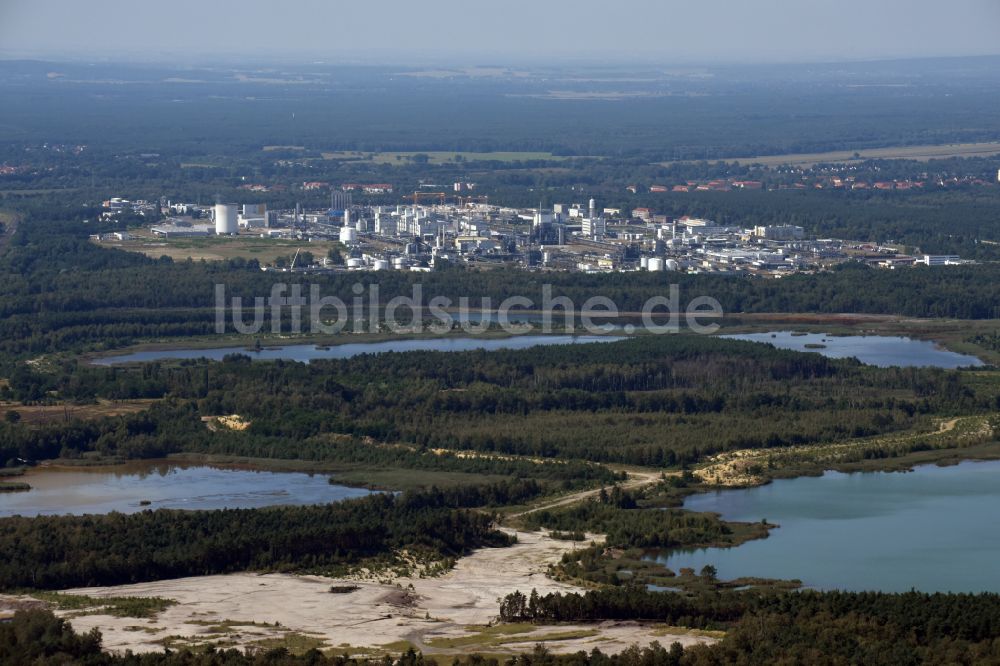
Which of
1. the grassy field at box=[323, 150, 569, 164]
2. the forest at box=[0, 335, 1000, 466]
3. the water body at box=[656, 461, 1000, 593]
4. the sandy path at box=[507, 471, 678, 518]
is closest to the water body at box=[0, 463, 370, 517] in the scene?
the forest at box=[0, 335, 1000, 466]

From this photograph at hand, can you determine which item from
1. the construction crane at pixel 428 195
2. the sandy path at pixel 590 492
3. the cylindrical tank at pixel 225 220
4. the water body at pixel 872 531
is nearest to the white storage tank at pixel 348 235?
the cylindrical tank at pixel 225 220

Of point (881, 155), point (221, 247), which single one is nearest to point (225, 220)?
point (221, 247)

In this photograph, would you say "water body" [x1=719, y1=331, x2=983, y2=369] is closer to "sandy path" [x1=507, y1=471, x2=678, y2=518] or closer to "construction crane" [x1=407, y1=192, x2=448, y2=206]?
"sandy path" [x1=507, y1=471, x2=678, y2=518]

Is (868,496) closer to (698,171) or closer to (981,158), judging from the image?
(698,171)

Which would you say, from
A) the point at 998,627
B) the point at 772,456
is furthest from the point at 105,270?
the point at 998,627

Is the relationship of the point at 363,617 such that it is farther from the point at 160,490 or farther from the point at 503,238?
the point at 503,238

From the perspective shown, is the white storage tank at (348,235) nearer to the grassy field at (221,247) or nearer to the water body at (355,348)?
the grassy field at (221,247)

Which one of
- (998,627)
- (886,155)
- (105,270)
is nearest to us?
(998,627)
